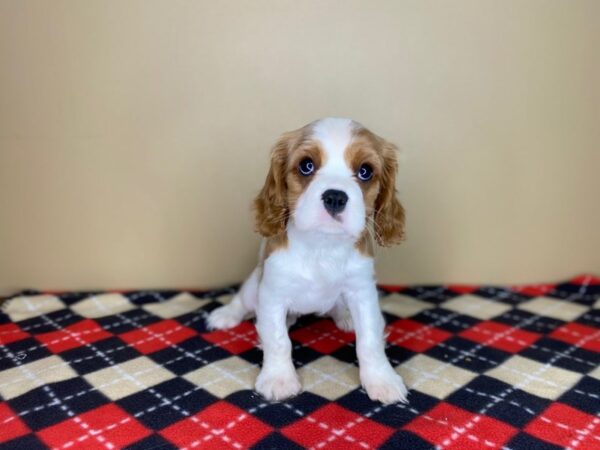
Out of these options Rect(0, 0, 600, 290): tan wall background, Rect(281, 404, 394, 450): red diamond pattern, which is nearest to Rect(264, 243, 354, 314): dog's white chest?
Rect(281, 404, 394, 450): red diamond pattern

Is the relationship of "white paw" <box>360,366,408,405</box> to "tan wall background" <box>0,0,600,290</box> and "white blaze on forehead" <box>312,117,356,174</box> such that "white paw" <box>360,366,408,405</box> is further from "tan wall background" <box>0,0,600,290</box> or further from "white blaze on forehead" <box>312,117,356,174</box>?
"tan wall background" <box>0,0,600,290</box>

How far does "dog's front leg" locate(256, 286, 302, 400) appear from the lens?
177 cm

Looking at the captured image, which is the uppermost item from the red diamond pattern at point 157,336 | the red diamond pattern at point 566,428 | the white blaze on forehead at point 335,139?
the white blaze on forehead at point 335,139

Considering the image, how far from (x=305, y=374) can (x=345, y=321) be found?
402mm

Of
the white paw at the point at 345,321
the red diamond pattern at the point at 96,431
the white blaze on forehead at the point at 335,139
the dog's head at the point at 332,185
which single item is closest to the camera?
the red diamond pattern at the point at 96,431

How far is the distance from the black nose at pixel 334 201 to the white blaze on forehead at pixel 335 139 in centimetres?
17

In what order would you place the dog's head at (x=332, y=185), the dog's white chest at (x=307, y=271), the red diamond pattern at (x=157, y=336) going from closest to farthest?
the dog's head at (x=332, y=185) → the dog's white chest at (x=307, y=271) → the red diamond pattern at (x=157, y=336)

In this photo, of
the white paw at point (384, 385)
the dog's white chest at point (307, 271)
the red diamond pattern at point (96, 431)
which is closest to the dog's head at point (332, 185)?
the dog's white chest at point (307, 271)

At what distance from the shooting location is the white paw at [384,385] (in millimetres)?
1726

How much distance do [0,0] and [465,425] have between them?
7.53ft

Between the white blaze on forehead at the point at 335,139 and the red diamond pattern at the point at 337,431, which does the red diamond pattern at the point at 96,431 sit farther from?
the white blaze on forehead at the point at 335,139

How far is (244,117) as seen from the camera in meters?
2.40

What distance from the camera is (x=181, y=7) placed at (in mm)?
2275

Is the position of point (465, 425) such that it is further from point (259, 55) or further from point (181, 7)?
point (181, 7)
